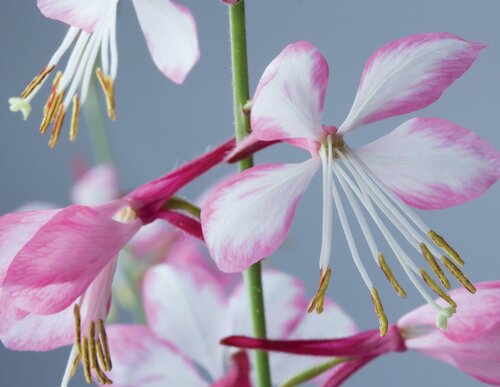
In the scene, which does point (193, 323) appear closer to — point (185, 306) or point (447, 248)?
point (185, 306)

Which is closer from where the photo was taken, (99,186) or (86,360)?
(86,360)

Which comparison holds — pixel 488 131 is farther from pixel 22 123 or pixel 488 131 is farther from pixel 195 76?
pixel 22 123

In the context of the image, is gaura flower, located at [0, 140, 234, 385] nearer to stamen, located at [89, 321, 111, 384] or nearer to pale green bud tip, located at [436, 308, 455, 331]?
stamen, located at [89, 321, 111, 384]

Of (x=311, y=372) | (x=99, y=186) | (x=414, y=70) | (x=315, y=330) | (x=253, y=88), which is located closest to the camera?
(x=414, y=70)

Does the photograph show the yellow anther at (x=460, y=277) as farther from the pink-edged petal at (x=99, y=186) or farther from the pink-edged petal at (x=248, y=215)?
the pink-edged petal at (x=99, y=186)

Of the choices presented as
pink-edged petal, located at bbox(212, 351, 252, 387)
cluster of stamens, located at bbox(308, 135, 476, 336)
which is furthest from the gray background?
cluster of stamens, located at bbox(308, 135, 476, 336)

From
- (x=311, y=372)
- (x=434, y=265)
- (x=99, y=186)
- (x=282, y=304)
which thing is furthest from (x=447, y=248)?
(x=99, y=186)

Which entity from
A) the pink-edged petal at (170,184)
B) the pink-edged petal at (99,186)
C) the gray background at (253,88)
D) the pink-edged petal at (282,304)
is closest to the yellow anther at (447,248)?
the pink-edged petal at (170,184)
